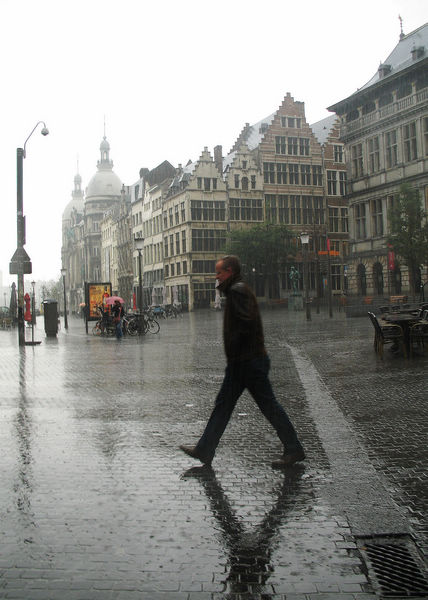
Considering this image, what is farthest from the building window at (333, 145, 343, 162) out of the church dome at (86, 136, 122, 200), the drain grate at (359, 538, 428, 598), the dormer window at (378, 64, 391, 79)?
the drain grate at (359, 538, 428, 598)

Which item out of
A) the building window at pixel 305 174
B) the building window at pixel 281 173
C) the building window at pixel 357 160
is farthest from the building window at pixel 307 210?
the building window at pixel 357 160

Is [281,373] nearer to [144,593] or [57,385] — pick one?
[57,385]

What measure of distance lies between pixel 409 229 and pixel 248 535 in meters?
33.4

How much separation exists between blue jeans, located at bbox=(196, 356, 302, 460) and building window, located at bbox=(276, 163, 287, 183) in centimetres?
6663

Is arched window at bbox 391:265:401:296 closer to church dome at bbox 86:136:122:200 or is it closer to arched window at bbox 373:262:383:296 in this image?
arched window at bbox 373:262:383:296

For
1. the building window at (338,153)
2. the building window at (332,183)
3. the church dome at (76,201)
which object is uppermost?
the church dome at (76,201)

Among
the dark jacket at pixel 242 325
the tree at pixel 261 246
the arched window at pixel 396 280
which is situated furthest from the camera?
the tree at pixel 261 246

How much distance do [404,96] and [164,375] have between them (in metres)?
38.8

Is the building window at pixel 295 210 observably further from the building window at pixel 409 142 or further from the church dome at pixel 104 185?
the church dome at pixel 104 185

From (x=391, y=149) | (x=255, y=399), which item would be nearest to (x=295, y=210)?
(x=391, y=149)

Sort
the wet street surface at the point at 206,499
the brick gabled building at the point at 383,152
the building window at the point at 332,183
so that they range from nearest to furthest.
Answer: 1. the wet street surface at the point at 206,499
2. the brick gabled building at the point at 383,152
3. the building window at the point at 332,183

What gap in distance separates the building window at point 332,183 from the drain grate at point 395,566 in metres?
71.3

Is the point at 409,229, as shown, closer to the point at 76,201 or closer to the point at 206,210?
the point at 206,210

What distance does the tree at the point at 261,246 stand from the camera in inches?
2420
